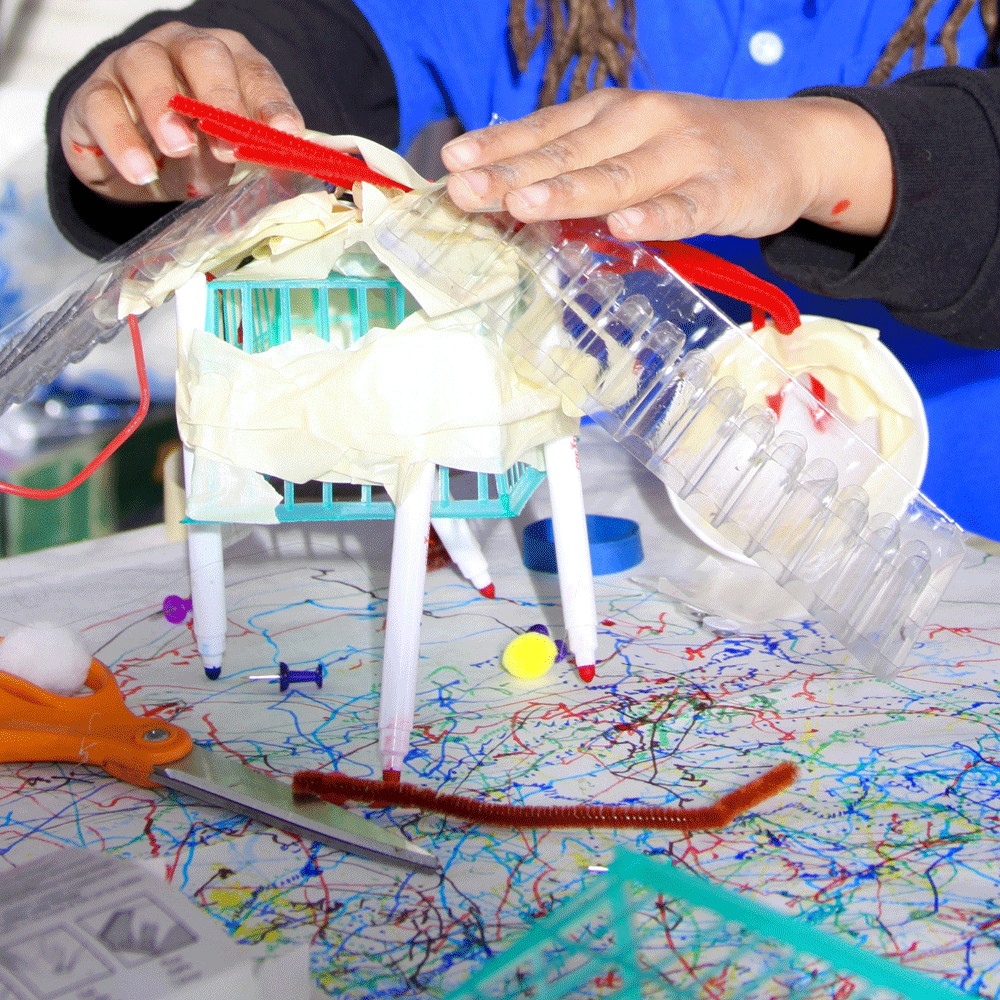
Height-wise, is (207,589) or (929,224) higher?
(929,224)

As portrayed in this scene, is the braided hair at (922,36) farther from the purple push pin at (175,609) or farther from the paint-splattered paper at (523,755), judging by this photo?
the purple push pin at (175,609)

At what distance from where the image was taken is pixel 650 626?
61cm

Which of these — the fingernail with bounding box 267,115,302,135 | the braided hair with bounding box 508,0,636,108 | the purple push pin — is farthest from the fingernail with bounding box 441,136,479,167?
the braided hair with bounding box 508,0,636,108

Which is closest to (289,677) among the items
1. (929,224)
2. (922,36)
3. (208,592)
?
(208,592)

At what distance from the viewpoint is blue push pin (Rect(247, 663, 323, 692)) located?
53cm

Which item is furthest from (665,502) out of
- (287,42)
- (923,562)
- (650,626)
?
(287,42)

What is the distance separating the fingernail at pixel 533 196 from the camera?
1.29ft

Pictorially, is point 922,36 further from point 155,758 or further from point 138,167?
point 155,758

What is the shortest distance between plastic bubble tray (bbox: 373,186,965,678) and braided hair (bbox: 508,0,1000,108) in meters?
0.42

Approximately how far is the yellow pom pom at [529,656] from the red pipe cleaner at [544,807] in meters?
0.13

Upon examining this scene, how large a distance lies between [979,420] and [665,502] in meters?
0.28

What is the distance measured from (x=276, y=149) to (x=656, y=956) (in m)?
0.36

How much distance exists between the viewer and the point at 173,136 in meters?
0.49

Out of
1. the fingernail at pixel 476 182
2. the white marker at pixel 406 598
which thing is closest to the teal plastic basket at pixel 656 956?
the white marker at pixel 406 598
